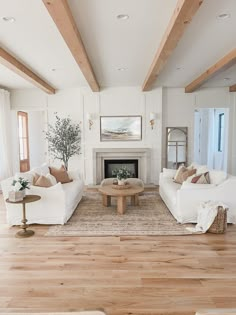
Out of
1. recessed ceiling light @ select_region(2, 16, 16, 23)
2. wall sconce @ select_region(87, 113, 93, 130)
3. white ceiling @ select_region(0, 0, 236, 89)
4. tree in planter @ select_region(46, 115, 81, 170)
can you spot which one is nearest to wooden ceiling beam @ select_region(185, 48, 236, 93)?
white ceiling @ select_region(0, 0, 236, 89)

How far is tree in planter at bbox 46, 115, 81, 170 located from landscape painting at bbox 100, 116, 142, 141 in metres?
0.76

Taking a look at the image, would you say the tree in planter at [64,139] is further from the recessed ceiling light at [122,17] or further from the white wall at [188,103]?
the recessed ceiling light at [122,17]

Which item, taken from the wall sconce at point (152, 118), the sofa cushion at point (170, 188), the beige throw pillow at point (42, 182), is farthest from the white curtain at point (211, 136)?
the beige throw pillow at point (42, 182)

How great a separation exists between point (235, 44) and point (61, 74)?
3.55m

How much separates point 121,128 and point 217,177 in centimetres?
346

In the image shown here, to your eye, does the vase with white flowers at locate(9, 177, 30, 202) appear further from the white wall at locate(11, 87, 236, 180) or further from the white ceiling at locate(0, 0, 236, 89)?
the white wall at locate(11, 87, 236, 180)

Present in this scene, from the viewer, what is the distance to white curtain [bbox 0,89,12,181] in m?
6.48

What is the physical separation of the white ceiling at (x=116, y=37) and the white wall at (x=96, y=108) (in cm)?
137

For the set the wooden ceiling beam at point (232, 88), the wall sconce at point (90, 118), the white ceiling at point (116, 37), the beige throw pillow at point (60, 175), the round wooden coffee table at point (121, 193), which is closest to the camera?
the white ceiling at point (116, 37)

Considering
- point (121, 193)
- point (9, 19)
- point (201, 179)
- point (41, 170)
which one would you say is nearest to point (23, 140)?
point (41, 170)

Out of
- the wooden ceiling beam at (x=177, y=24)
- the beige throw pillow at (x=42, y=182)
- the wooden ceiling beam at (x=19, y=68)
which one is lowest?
the beige throw pillow at (x=42, y=182)

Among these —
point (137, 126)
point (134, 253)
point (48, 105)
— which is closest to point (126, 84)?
point (137, 126)

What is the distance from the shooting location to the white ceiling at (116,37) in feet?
8.68

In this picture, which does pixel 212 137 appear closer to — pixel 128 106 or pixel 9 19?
pixel 128 106
